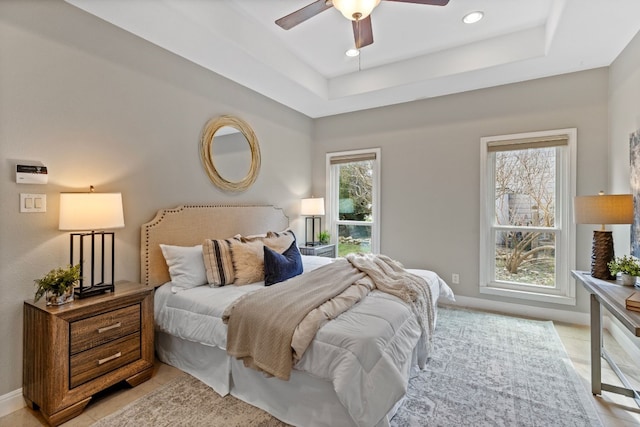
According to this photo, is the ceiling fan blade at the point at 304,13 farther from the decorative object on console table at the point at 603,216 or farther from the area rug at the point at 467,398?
the area rug at the point at 467,398

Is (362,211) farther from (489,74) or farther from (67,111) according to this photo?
(67,111)

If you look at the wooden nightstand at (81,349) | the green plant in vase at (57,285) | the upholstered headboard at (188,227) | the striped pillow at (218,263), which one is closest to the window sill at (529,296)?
the upholstered headboard at (188,227)

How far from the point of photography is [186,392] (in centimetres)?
217

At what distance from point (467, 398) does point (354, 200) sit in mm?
3183

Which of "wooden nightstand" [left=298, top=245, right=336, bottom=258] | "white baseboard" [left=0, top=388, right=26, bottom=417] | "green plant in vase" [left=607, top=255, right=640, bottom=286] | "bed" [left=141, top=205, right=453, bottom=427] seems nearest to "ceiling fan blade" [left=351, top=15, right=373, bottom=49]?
"bed" [left=141, top=205, right=453, bottom=427]

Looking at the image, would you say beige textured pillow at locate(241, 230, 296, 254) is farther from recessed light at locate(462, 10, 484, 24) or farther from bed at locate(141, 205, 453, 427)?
recessed light at locate(462, 10, 484, 24)

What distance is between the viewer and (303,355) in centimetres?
169

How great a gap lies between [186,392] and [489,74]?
4245 mm

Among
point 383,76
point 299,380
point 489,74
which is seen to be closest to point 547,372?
point 299,380

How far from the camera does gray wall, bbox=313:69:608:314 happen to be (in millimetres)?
3320

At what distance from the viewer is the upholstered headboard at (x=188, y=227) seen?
105 inches

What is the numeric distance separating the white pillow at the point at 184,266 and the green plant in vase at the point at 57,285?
0.70m

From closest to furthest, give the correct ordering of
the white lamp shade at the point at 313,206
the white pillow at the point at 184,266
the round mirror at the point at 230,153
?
the white pillow at the point at 184,266, the round mirror at the point at 230,153, the white lamp shade at the point at 313,206

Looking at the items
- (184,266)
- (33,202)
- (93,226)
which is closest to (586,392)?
(184,266)
